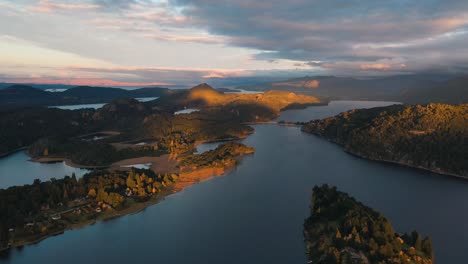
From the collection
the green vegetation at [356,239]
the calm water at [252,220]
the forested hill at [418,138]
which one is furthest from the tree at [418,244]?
the forested hill at [418,138]

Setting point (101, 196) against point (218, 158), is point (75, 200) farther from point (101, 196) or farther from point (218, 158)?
point (218, 158)

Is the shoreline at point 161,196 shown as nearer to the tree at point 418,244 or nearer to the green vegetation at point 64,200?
the green vegetation at point 64,200

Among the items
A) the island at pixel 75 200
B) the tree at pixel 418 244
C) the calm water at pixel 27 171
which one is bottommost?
the calm water at pixel 27 171

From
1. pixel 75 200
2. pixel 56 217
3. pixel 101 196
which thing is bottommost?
pixel 56 217

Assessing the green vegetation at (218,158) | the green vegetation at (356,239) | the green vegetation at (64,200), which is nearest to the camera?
the green vegetation at (356,239)

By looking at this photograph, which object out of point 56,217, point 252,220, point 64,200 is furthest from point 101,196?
point 252,220

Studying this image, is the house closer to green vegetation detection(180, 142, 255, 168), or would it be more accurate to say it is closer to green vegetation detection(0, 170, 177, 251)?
green vegetation detection(0, 170, 177, 251)

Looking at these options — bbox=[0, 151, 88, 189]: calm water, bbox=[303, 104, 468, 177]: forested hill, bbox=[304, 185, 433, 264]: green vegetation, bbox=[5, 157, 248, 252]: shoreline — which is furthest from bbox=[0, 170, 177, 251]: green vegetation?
bbox=[303, 104, 468, 177]: forested hill
